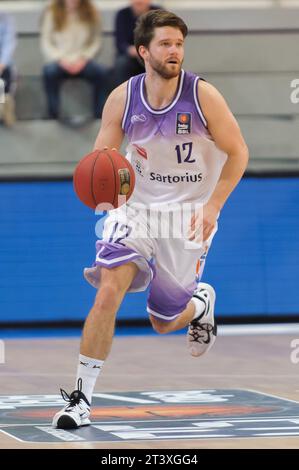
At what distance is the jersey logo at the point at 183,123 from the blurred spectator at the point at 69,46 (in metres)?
5.51

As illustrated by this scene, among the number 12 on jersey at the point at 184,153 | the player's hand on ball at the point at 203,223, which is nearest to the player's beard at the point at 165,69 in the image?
the number 12 on jersey at the point at 184,153

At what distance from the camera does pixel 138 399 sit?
7.46 meters

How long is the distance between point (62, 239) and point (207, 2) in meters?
4.00

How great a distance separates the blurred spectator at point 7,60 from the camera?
12.2 metres

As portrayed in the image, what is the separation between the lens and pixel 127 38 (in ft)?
40.2

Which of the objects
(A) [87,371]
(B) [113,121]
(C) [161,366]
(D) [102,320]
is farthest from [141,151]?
(C) [161,366]

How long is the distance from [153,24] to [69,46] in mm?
5628

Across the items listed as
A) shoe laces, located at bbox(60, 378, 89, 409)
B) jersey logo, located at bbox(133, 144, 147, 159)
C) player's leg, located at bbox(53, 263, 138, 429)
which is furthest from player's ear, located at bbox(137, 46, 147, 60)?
shoe laces, located at bbox(60, 378, 89, 409)

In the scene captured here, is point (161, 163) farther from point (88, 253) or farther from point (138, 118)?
point (88, 253)

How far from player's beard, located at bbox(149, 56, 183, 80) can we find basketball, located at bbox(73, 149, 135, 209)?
56 cm

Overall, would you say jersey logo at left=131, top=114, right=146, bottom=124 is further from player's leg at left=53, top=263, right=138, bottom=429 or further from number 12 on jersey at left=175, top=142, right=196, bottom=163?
player's leg at left=53, top=263, right=138, bottom=429

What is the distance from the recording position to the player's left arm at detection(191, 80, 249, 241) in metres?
6.84

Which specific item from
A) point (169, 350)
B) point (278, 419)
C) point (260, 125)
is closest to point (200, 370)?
point (169, 350)

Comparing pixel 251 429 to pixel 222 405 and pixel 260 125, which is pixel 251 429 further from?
pixel 260 125
